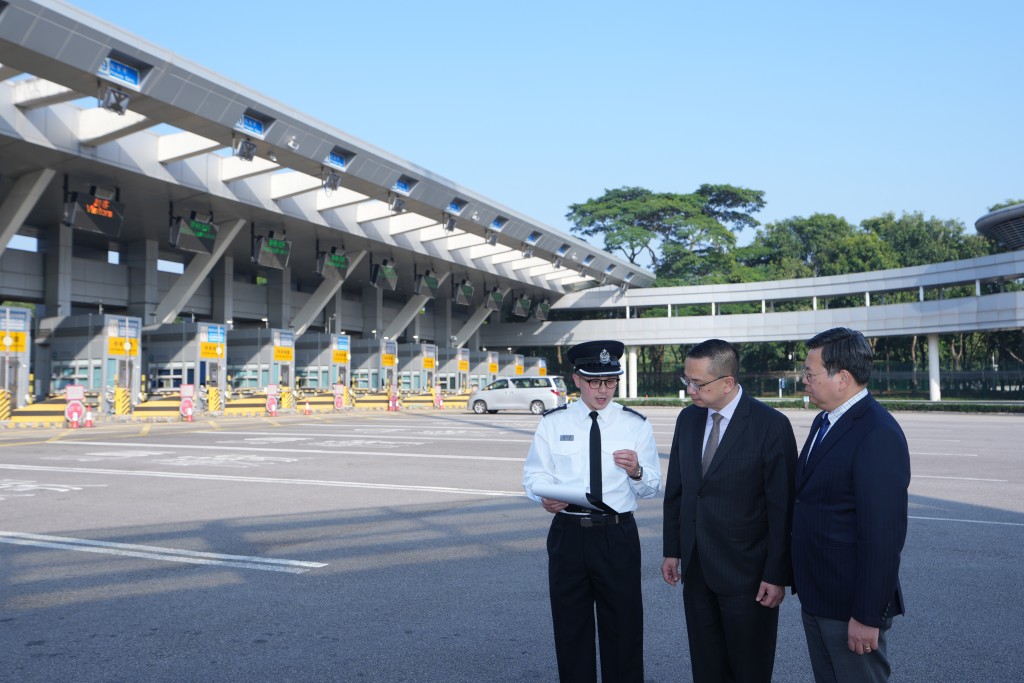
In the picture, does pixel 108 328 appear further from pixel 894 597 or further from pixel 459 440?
pixel 894 597

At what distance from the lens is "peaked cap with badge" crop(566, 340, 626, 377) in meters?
3.94

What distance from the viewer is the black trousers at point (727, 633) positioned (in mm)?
3471

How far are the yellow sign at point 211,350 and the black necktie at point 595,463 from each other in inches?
1259

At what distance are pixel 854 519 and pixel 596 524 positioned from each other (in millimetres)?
1129

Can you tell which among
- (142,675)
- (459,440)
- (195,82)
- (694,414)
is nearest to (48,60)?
(195,82)

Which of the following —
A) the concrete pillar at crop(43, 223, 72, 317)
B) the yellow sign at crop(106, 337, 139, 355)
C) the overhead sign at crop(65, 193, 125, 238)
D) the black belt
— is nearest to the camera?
the black belt

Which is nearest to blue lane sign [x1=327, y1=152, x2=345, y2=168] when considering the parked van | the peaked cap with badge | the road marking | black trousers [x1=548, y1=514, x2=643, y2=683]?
the parked van

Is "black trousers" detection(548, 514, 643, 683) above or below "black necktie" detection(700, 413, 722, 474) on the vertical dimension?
below

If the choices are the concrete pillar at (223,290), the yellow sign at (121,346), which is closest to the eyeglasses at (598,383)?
the yellow sign at (121,346)

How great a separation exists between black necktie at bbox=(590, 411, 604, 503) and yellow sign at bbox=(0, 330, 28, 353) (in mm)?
26507

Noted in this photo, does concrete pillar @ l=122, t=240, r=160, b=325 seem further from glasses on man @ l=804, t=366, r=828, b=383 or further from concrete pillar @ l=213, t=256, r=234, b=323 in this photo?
glasses on man @ l=804, t=366, r=828, b=383

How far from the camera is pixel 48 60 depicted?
17.8m

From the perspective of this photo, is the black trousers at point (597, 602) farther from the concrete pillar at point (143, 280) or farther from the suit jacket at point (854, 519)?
the concrete pillar at point (143, 280)

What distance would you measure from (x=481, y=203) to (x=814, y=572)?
32.4 meters
